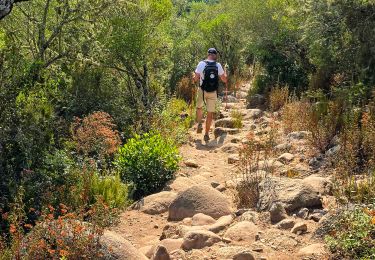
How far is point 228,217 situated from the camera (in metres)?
6.53

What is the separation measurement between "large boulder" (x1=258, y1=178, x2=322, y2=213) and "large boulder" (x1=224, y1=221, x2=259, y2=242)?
74 centimetres

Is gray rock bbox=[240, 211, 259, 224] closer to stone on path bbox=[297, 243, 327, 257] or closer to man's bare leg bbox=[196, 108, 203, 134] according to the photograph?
stone on path bbox=[297, 243, 327, 257]

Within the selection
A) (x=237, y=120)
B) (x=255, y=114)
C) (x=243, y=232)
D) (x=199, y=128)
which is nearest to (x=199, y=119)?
(x=199, y=128)

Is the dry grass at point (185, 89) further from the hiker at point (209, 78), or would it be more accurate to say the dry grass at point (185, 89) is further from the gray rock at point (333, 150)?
the gray rock at point (333, 150)

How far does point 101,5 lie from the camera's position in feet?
34.2

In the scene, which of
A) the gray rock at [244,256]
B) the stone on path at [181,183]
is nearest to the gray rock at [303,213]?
the gray rock at [244,256]

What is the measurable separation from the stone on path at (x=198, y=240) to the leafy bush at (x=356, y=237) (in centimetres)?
125

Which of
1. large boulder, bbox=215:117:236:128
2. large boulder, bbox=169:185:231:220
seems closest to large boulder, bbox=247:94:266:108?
large boulder, bbox=215:117:236:128

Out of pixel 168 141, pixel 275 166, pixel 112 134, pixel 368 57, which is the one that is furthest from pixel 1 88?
pixel 368 57

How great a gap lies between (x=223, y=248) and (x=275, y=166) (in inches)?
128

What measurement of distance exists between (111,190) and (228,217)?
1969mm

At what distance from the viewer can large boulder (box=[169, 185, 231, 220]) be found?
6.84 metres

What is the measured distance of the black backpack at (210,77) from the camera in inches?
454

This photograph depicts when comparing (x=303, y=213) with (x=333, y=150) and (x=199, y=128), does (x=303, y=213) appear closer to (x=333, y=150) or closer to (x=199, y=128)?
(x=333, y=150)
